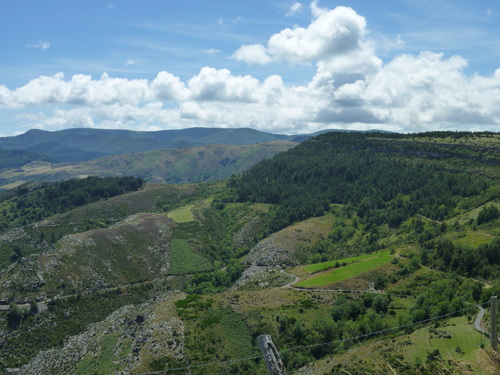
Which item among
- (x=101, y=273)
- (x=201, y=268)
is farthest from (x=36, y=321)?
(x=201, y=268)

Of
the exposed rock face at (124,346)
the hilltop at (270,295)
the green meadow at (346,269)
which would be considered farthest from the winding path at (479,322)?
the green meadow at (346,269)

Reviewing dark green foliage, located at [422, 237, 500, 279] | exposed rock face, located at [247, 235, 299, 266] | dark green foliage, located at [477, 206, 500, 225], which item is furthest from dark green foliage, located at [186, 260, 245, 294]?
dark green foliage, located at [477, 206, 500, 225]

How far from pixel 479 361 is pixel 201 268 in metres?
167

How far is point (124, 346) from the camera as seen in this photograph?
87000mm

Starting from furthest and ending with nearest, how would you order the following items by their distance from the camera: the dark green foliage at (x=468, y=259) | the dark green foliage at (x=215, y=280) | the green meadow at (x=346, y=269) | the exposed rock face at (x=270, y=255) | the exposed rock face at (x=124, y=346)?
the exposed rock face at (x=270, y=255)
the dark green foliage at (x=215, y=280)
the green meadow at (x=346, y=269)
the dark green foliage at (x=468, y=259)
the exposed rock face at (x=124, y=346)

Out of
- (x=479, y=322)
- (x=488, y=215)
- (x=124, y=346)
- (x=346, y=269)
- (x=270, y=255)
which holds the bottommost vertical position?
(x=270, y=255)

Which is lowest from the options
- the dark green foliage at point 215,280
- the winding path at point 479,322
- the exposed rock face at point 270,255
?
the dark green foliage at point 215,280

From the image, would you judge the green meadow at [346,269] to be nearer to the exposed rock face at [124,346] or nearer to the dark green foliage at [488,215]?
the dark green foliage at [488,215]

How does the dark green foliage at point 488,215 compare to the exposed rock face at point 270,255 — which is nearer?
the dark green foliage at point 488,215

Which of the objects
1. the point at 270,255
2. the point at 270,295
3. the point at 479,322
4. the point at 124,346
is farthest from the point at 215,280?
the point at 479,322

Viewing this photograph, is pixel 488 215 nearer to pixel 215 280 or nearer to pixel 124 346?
pixel 215 280

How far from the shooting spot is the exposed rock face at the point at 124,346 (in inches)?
3127

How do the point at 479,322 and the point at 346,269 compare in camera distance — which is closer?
the point at 479,322

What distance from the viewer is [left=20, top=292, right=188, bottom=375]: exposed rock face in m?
79.4
